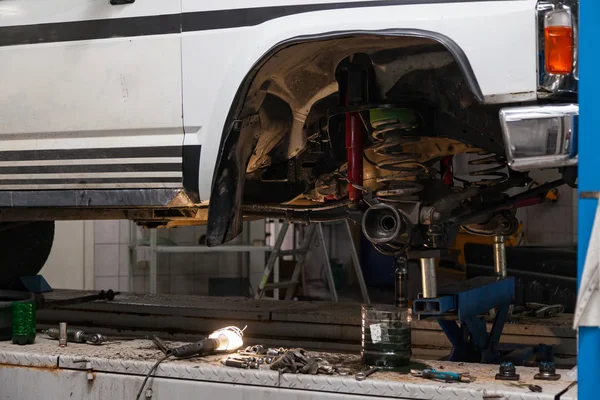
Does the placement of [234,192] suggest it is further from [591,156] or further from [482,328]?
[591,156]

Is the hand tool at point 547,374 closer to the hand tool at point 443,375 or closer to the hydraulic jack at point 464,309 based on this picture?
the hand tool at point 443,375

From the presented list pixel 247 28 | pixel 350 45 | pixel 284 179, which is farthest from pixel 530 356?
pixel 247 28

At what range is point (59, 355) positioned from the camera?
2980 mm

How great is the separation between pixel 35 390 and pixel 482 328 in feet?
5.74

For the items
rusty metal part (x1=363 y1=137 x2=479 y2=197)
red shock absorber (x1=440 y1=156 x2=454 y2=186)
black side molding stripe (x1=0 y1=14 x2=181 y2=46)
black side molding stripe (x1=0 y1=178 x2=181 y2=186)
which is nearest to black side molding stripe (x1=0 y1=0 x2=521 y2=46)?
black side molding stripe (x1=0 y1=14 x2=181 y2=46)

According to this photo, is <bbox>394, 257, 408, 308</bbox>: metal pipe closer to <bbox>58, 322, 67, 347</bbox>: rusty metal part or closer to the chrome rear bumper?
the chrome rear bumper

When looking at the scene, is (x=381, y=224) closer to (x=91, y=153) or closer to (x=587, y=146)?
(x=587, y=146)

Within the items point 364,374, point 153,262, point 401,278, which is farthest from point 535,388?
point 153,262

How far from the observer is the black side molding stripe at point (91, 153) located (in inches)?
115

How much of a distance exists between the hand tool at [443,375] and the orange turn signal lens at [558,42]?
3.28 feet

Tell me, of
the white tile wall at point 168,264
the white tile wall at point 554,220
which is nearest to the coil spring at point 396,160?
the white tile wall at point 168,264

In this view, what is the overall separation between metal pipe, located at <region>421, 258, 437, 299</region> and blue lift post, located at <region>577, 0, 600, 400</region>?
101 cm

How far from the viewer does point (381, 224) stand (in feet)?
9.48

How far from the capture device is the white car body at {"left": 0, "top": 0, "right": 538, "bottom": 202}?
2.66 metres
